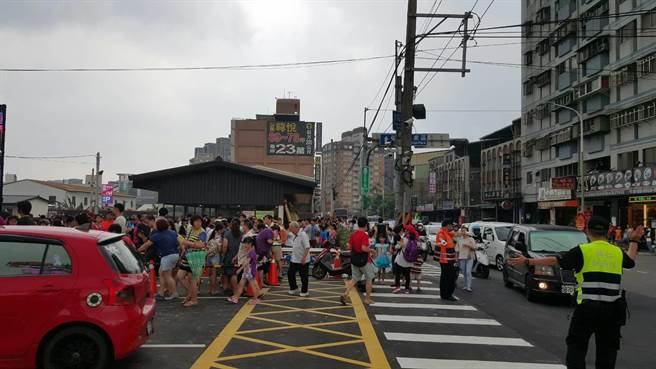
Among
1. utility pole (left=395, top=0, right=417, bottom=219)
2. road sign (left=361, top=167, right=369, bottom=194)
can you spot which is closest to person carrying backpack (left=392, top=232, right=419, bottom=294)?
utility pole (left=395, top=0, right=417, bottom=219)

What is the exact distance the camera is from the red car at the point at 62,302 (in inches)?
216

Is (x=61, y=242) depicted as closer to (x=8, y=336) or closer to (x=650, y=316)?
(x=8, y=336)

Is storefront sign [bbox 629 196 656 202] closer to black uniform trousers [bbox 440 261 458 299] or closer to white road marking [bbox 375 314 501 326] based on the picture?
black uniform trousers [bbox 440 261 458 299]

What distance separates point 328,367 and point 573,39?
4476 cm

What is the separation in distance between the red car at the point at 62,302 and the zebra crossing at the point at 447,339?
330 centimetres

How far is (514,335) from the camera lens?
865cm

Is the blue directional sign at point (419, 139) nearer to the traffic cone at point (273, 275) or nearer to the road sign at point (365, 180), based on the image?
the traffic cone at point (273, 275)

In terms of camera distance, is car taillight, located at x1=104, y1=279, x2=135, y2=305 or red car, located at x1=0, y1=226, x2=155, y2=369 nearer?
red car, located at x1=0, y1=226, x2=155, y2=369

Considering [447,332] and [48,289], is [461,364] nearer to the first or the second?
[447,332]

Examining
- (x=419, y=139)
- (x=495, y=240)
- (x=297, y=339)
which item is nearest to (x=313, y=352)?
(x=297, y=339)

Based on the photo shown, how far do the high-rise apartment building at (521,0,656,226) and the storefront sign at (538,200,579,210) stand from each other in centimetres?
9

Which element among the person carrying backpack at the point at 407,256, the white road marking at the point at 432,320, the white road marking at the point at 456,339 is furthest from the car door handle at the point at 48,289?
the person carrying backpack at the point at 407,256

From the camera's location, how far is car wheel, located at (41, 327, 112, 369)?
5566 mm

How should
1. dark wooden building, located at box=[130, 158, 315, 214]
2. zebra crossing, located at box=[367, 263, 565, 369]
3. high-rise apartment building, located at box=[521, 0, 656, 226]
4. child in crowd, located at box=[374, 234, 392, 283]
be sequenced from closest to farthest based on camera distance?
1. zebra crossing, located at box=[367, 263, 565, 369]
2. child in crowd, located at box=[374, 234, 392, 283]
3. dark wooden building, located at box=[130, 158, 315, 214]
4. high-rise apartment building, located at box=[521, 0, 656, 226]
